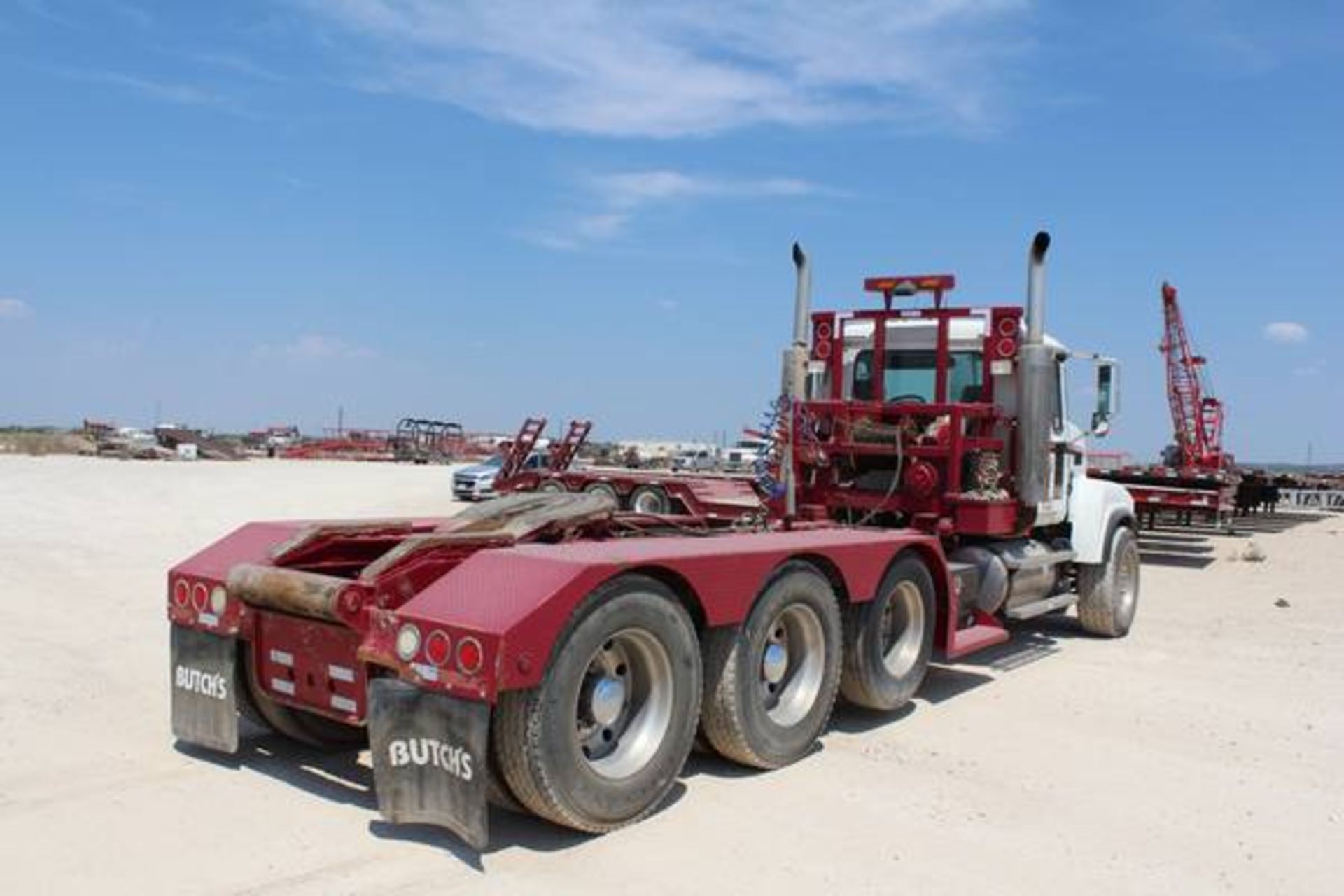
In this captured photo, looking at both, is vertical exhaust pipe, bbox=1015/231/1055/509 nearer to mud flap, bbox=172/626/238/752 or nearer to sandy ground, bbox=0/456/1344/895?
sandy ground, bbox=0/456/1344/895

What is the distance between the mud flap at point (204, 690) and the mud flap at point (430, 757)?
131 cm

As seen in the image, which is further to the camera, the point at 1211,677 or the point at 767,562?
the point at 1211,677

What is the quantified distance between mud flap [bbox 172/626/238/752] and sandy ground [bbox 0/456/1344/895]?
0.16 metres

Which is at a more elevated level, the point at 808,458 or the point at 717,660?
the point at 808,458

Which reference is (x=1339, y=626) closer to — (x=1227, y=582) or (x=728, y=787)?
(x=1227, y=582)

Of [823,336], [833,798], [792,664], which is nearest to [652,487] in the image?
[823,336]

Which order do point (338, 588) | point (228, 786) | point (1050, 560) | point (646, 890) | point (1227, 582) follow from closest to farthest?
point (646, 890) → point (338, 588) → point (228, 786) → point (1050, 560) → point (1227, 582)

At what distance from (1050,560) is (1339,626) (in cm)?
434

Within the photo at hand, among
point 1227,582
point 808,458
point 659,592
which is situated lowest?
point 1227,582

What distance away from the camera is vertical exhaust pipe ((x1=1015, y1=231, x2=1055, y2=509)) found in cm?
889

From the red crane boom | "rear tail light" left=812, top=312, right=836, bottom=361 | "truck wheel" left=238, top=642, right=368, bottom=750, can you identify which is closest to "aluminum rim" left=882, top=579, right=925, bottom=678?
"rear tail light" left=812, top=312, right=836, bottom=361

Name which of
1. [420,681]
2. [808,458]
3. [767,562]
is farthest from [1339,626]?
[420,681]

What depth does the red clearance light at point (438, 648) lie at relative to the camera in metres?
4.47

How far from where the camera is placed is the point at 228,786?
540cm
